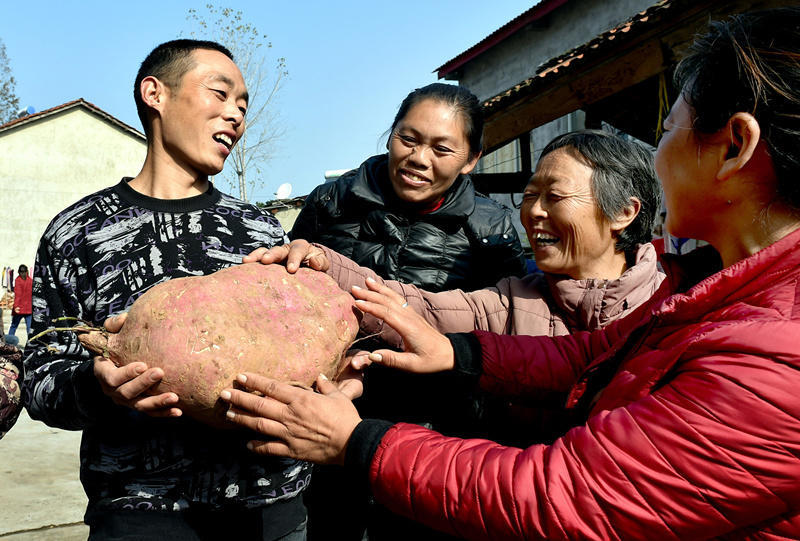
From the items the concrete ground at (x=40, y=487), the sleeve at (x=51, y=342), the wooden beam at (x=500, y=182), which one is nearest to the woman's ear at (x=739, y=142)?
the sleeve at (x=51, y=342)

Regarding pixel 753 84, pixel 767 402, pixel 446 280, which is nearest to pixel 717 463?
pixel 767 402

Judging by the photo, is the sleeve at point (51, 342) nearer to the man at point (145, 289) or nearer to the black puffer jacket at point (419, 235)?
the man at point (145, 289)

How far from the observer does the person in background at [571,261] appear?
184cm

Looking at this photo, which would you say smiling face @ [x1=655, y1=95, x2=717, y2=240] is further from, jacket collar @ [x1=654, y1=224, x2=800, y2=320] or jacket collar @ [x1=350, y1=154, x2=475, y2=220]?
jacket collar @ [x1=350, y1=154, x2=475, y2=220]

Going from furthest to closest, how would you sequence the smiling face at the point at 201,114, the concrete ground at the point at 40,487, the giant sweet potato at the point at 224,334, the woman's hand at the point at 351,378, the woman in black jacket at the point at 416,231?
the concrete ground at the point at 40,487
the woman in black jacket at the point at 416,231
the smiling face at the point at 201,114
the woman's hand at the point at 351,378
the giant sweet potato at the point at 224,334

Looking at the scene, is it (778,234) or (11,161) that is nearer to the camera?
(778,234)

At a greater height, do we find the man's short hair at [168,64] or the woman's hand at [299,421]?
the man's short hair at [168,64]

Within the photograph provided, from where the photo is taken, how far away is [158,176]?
5.32ft

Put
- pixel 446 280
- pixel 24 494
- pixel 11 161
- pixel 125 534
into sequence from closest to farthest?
1. pixel 125 534
2. pixel 446 280
3. pixel 24 494
4. pixel 11 161

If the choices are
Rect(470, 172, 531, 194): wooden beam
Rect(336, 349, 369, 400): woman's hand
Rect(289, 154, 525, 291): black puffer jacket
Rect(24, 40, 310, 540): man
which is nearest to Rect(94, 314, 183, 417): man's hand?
Rect(24, 40, 310, 540): man

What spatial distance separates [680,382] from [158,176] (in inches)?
54.2

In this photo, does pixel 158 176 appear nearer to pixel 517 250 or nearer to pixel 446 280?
pixel 446 280

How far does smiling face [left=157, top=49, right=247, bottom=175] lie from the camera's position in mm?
1612

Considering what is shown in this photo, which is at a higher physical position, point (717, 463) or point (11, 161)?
point (11, 161)
